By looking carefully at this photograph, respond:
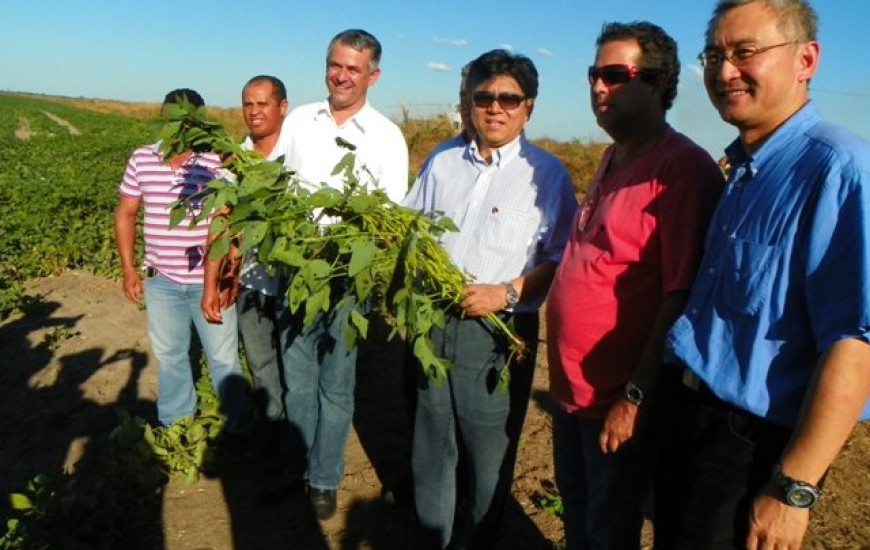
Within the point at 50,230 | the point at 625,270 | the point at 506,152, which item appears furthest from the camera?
the point at 50,230

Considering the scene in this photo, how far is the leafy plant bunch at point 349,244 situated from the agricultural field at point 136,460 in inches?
20.5

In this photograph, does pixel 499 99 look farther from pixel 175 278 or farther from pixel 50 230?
pixel 50 230

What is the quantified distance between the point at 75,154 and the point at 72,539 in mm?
14594

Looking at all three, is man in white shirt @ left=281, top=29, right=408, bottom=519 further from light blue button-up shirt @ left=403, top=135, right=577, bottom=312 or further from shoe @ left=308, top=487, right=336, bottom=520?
light blue button-up shirt @ left=403, top=135, right=577, bottom=312

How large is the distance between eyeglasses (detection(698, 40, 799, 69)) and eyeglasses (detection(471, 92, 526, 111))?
829mm

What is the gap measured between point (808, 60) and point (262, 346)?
110 inches

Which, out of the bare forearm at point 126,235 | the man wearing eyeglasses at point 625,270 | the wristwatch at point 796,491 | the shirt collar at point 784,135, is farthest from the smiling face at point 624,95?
the bare forearm at point 126,235

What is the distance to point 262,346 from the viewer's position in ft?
11.8

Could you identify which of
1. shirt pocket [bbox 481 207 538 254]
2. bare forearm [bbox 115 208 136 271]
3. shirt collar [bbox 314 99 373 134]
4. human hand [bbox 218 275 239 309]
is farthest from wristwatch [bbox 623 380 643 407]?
bare forearm [bbox 115 208 136 271]

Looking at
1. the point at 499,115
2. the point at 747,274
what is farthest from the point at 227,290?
the point at 747,274

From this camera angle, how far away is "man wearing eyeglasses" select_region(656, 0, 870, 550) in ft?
4.44

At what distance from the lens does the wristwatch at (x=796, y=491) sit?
1390 mm

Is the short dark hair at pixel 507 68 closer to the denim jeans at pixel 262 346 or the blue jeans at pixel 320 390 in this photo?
the blue jeans at pixel 320 390

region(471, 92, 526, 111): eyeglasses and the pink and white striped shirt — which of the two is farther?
the pink and white striped shirt
